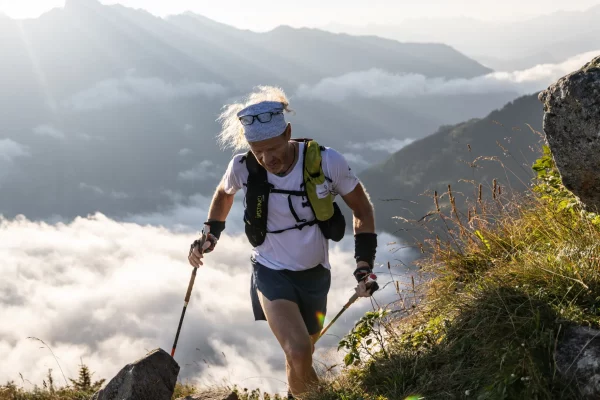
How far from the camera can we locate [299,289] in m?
4.93

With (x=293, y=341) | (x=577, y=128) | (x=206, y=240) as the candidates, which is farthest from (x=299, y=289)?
(x=577, y=128)

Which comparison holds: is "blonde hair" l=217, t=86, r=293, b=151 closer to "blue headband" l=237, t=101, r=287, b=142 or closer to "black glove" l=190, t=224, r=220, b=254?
"blue headband" l=237, t=101, r=287, b=142

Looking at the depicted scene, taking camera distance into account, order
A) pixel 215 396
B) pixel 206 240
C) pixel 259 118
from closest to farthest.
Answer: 1. pixel 259 118
2. pixel 215 396
3. pixel 206 240

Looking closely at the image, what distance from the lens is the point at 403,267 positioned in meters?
6.16

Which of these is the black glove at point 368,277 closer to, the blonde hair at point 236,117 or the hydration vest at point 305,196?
the hydration vest at point 305,196

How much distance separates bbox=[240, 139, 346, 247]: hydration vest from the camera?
4727 mm

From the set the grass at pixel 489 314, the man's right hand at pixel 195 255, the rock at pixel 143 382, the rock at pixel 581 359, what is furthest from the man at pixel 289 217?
the rock at pixel 581 359

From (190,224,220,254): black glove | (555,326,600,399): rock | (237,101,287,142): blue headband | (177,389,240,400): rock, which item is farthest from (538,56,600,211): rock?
(177,389,240,400): rock

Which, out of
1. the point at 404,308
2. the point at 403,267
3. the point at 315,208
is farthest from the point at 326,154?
the point at 403,267

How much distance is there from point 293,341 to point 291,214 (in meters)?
1.08

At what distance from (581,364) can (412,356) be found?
4.30ft

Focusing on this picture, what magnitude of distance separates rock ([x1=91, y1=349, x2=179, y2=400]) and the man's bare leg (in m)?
1.02

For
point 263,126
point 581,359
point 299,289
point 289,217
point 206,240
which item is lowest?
point 581,359

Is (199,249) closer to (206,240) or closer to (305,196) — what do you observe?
(206,240)
